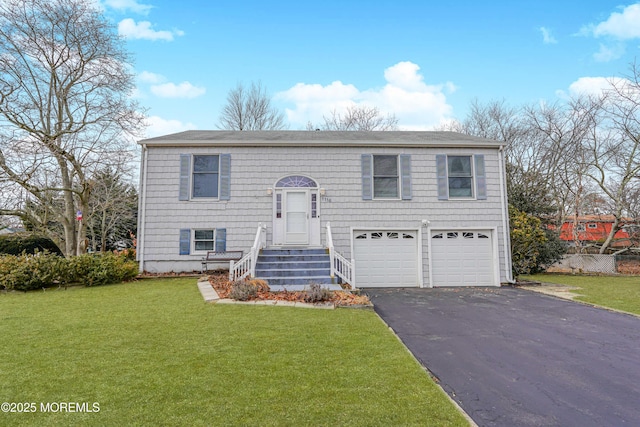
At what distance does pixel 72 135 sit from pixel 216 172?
5.85 metres

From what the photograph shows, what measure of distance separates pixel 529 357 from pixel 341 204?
7.24 metres

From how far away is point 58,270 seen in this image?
27.2ft

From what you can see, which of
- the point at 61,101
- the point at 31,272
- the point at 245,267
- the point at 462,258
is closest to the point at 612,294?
the point at 462,258

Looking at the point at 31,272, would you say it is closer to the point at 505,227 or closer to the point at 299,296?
the point at 299,296

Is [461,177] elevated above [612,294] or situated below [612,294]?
above

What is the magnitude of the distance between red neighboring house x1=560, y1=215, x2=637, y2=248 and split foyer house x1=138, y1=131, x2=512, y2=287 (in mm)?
11497

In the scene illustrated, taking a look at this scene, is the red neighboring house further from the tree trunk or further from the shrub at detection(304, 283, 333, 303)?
the shrub at detection(304, 283, 333, 303)

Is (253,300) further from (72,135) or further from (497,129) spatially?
(497,129)

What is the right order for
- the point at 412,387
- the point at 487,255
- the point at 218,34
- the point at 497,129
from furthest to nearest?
the point at 497,129 < the point at 218,34 < the point at 487,255 < the point at 412,387

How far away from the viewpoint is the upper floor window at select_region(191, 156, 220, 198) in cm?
1068

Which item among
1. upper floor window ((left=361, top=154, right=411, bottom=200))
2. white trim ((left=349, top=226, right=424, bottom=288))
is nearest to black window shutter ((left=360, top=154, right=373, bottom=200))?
upper floor window ((left=361, top=154, right=411, bottom=200))

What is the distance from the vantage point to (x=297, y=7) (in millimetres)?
12523

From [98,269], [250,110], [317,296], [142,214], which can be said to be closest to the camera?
[317,296]

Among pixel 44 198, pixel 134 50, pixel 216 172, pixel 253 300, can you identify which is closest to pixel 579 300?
pixel 253 300
